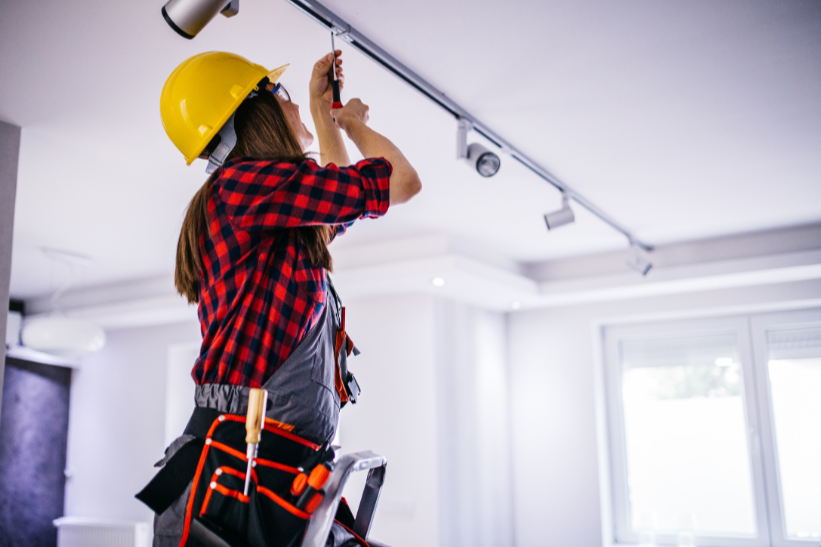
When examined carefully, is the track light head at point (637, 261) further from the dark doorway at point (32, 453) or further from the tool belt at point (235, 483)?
the dark doorway at point (32, 453)

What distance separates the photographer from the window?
14.0ft

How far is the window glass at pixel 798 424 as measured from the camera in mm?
4219

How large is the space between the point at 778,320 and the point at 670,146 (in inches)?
86.0

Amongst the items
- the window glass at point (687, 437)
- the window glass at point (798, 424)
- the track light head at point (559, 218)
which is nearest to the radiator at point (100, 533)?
the window glass at point (687, 437)

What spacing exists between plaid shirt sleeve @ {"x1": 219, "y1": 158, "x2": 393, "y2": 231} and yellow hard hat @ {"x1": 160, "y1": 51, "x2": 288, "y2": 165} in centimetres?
20

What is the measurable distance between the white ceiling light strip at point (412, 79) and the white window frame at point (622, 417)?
1.79m

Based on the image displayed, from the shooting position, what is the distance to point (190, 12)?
1.51m

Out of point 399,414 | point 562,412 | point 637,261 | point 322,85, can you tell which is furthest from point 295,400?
point 562,412

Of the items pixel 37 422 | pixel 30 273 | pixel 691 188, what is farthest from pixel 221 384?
pixel 37 422

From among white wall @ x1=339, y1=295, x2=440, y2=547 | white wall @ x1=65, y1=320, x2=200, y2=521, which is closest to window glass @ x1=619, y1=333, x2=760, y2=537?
white wall @ x1=339, y1=295, x2=440, y2=547

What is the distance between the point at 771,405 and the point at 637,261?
1.39 m

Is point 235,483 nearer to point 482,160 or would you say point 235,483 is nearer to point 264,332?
point 264,332

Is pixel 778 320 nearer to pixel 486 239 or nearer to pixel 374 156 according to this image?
pixel 486 239

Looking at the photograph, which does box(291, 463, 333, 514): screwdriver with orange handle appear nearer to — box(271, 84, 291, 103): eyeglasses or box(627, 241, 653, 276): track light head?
box(271, 84, 291, 103): eyeglasses
